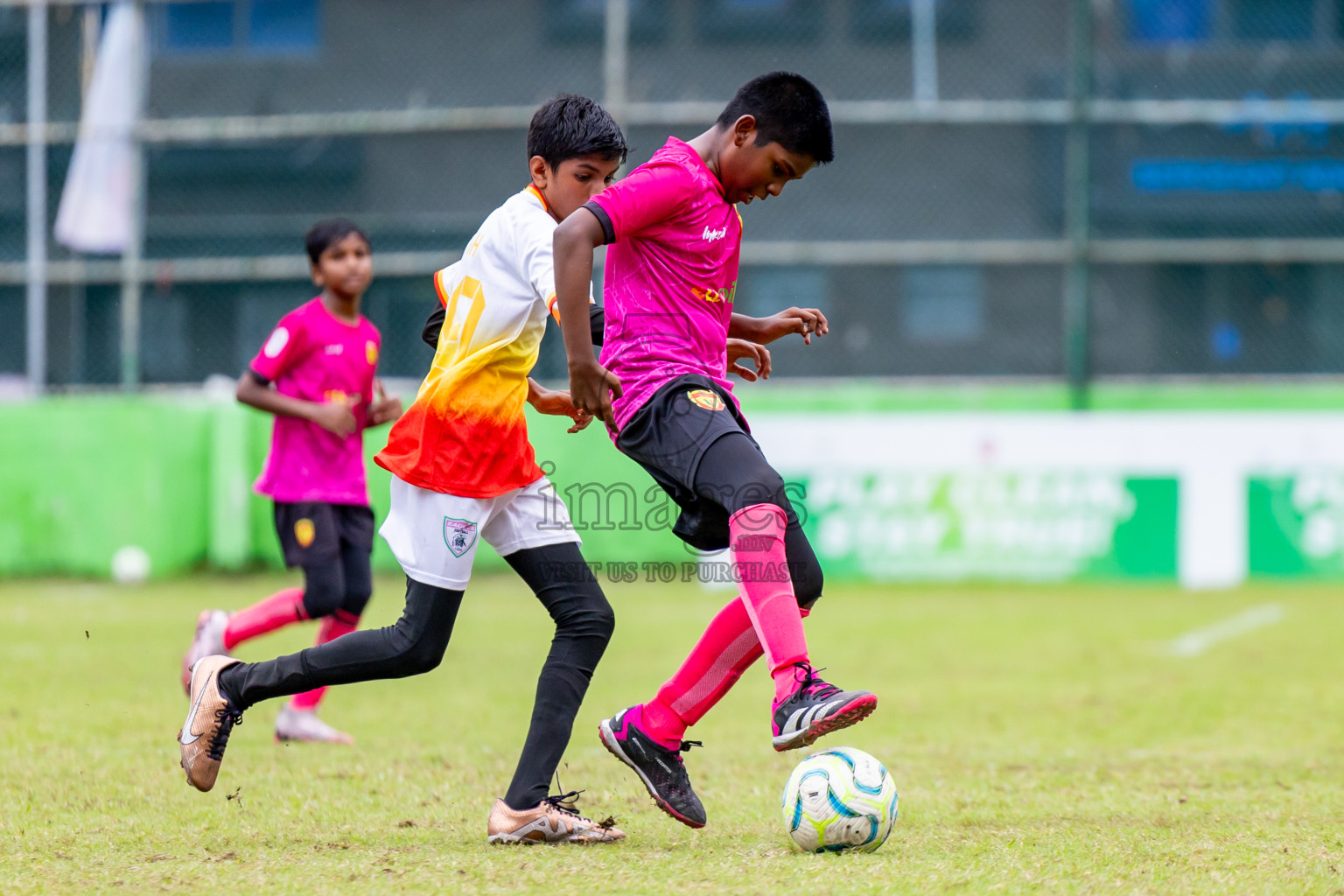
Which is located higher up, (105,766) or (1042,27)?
(1042,27)

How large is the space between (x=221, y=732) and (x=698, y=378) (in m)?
1.49

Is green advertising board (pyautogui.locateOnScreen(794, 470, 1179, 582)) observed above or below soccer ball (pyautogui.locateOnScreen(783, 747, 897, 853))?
below

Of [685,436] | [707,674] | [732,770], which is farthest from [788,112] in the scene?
[732,770]

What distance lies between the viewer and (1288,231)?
1280 cm

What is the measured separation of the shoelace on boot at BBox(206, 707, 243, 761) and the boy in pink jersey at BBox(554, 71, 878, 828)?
94 cm

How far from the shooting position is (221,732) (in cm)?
391

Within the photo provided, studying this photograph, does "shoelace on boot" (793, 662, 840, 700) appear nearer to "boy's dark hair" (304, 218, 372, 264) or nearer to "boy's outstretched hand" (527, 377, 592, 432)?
"boy's outstretched hand" (527, 377, 592, 432)

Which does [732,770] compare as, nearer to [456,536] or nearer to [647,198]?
[456,536]

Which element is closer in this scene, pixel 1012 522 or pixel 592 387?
pixel 592 387

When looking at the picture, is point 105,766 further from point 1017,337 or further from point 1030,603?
point 1017,337

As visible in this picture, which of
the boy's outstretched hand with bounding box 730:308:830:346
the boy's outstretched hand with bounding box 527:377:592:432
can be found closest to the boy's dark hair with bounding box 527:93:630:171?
the boy's outstretched hand with bounding box 527:377:592:432

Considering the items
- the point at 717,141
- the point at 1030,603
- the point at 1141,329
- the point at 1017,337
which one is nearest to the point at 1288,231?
the point at 1141,329

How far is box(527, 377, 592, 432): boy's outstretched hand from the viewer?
3.85m

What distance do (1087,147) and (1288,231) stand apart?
1.79 metres
